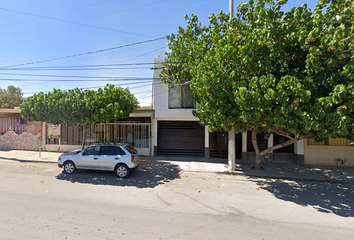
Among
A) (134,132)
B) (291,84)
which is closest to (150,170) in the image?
(134,132)

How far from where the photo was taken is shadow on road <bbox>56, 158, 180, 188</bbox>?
22.7 feet

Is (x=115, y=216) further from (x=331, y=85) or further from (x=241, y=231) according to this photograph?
(x=331, y=85)

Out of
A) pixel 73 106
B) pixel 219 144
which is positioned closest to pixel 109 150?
pixel 73 106

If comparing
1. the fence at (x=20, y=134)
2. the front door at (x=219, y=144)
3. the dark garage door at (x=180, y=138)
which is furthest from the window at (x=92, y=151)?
the fence at (x=20, y=134)

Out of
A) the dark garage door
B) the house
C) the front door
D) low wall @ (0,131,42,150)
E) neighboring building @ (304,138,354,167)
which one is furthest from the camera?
low wall @ (0,131,42,150)

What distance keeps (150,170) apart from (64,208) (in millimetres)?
4644

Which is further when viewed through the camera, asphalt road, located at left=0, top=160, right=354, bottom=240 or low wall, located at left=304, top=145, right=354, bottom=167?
low wall, located at left=304, top=145, right=354, bottom=167

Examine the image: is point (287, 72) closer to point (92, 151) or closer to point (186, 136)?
point (186, 136)

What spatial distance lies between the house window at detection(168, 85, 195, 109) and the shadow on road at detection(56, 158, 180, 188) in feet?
14.5

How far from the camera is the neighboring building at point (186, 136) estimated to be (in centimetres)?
1131

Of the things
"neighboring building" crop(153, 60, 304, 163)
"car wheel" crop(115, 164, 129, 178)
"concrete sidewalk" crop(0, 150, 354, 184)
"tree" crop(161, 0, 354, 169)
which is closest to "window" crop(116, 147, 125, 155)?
"car wheel" crop(115, 164, 129, 178)

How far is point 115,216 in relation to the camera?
425cm

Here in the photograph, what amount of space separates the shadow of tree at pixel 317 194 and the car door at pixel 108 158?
6064mm

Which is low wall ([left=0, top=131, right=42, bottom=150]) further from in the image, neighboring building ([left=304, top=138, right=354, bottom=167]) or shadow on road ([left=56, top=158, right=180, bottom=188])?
neighboring building ([left=304, top=138, right=354, bottom=167])
